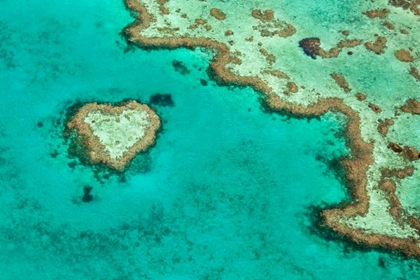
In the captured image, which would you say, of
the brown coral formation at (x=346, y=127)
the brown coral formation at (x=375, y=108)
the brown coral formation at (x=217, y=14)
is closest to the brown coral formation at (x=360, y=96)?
the brown coral formation at (x=375, y=108)

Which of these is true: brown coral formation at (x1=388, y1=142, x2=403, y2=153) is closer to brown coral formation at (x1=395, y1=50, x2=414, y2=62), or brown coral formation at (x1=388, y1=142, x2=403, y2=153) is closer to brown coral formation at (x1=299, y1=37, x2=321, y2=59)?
brown coral formation at (x1=395, y1=50, x2=414, y2=62)

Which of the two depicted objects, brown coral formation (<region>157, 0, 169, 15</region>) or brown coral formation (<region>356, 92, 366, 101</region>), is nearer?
brown coral formation (<region>356, 92, 366, 101</region>)

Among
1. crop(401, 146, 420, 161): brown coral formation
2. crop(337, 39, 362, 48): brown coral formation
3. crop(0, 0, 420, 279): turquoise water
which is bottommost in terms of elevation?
crop(0, 0, 420, 279): turquoise water

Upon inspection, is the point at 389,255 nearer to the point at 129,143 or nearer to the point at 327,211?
the point at 327,211

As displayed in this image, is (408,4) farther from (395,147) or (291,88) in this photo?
(395,147)

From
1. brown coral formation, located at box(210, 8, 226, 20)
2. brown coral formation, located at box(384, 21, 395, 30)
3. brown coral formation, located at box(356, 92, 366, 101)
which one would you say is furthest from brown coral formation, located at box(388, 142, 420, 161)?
brown coral formation, located at box(210, 8, 226, 20)

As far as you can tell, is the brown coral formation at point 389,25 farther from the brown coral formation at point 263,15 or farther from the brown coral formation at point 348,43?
the brown coral formation at point 263,15
